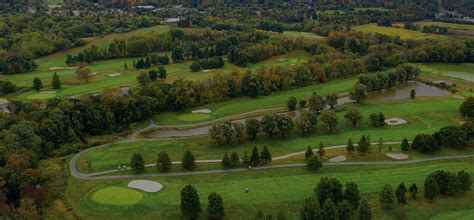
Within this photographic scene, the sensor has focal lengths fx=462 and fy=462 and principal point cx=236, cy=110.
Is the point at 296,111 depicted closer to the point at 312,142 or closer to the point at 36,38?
the point at 312,142

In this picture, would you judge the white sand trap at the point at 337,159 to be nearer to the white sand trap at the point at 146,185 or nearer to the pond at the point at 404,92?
the white sand trap at the point at 146,185

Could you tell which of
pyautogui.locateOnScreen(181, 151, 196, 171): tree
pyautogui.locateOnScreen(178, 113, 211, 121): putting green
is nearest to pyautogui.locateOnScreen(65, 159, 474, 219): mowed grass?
pyautogui.locateOnScreen(181, 151, 196, 171): tree

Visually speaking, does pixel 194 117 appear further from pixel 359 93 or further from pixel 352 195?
pixel 352 195

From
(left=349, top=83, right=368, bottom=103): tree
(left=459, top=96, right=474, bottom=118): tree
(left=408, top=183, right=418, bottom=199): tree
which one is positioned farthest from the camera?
(left=349, top=83, right=368, bottom=103): tree

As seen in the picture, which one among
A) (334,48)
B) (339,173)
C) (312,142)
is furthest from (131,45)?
(339,173)

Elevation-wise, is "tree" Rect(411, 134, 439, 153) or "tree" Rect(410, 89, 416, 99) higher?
"tree" Rect(410, 89, 416, 99)

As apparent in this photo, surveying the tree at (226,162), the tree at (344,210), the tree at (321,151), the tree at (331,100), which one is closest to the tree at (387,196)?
the tree at (344,210)

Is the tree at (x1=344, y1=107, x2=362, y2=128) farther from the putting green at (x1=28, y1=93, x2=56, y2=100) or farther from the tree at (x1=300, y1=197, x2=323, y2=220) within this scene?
the putting green at (x1=28, y1=93, x2=56, y2=100)
